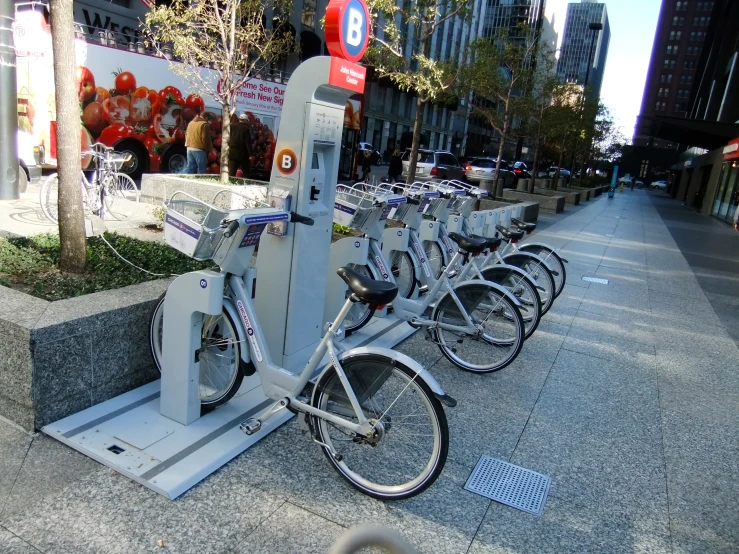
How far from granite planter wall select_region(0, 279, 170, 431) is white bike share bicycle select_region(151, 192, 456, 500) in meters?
0.17

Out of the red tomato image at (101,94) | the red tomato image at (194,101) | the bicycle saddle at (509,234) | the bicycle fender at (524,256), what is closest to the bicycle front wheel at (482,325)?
the bicycle saddle at (509,234)

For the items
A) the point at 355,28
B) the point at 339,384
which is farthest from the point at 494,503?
the point at 355,28

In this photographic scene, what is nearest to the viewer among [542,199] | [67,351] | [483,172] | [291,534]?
[291,534]

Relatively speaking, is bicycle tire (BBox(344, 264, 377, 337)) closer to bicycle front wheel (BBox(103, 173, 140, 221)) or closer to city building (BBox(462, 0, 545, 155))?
bicycle front wheel (BBox(103, 173, 140, 221))

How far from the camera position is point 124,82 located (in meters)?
11.2

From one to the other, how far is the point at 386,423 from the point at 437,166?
23.7 meters

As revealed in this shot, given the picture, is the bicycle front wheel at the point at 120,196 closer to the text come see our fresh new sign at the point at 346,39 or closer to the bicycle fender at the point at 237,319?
the text come see our fresh new sign at the point at 346,39

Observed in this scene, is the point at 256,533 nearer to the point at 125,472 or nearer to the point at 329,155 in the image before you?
the point at 125,472

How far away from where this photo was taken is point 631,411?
410 cm

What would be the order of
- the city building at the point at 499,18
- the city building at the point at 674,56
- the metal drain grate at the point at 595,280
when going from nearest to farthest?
the metal drain grate at the point at 595,280 < the city building at the point at 499,18 < the city building at the point at 674,56

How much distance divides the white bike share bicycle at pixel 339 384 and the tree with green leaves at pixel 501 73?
11.3 meters

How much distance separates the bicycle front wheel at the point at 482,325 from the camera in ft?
14.3

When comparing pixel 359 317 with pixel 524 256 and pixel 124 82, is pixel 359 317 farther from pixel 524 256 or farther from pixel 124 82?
pixel 124 82

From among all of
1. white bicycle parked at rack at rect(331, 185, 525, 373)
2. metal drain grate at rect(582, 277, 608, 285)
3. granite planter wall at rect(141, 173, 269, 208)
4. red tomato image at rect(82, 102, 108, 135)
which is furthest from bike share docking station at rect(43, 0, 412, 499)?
red tomato image at rect(82, 102, 108, 135)
